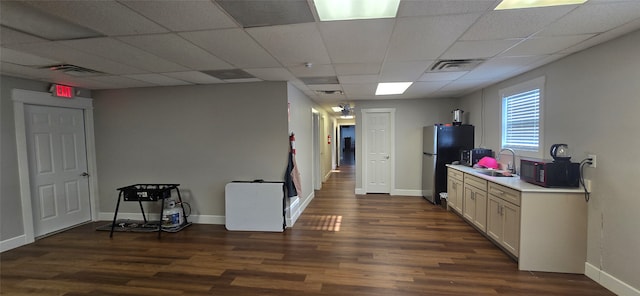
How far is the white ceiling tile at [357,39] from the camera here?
1995mm

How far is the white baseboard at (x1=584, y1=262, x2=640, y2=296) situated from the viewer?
2180 mm

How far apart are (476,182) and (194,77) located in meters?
4.26

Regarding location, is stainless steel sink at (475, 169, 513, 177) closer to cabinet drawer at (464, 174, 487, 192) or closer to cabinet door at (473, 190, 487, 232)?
cabinet drawer at (464, 174, 487, 192)

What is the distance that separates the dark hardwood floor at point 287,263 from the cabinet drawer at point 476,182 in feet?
2.22

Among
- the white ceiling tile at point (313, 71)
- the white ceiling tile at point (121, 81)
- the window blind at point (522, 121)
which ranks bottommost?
the window blind at point (522, 121)

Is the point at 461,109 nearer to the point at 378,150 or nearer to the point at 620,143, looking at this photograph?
the point at 378,150

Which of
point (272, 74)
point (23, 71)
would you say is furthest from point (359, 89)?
point (23, 71)

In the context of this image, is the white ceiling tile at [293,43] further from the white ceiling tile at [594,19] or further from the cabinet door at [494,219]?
the cabinet door at [494,219]

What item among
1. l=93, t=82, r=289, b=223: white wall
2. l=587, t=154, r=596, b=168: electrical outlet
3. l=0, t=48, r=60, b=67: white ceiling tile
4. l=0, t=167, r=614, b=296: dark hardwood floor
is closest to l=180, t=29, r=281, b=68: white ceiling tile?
l=93, t=82, r=289, b=223: white wall

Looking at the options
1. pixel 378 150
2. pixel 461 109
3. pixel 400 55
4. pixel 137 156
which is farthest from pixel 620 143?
pixel 137 156

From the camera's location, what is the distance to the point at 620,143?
2244 millimetres

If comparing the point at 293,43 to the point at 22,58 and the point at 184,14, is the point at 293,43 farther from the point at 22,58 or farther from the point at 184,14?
the point at 22,58

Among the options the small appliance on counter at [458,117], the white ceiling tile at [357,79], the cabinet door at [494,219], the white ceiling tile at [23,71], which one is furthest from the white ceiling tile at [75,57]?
the small appliance on counter at [458,117]

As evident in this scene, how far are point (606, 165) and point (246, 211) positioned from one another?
4143mm
